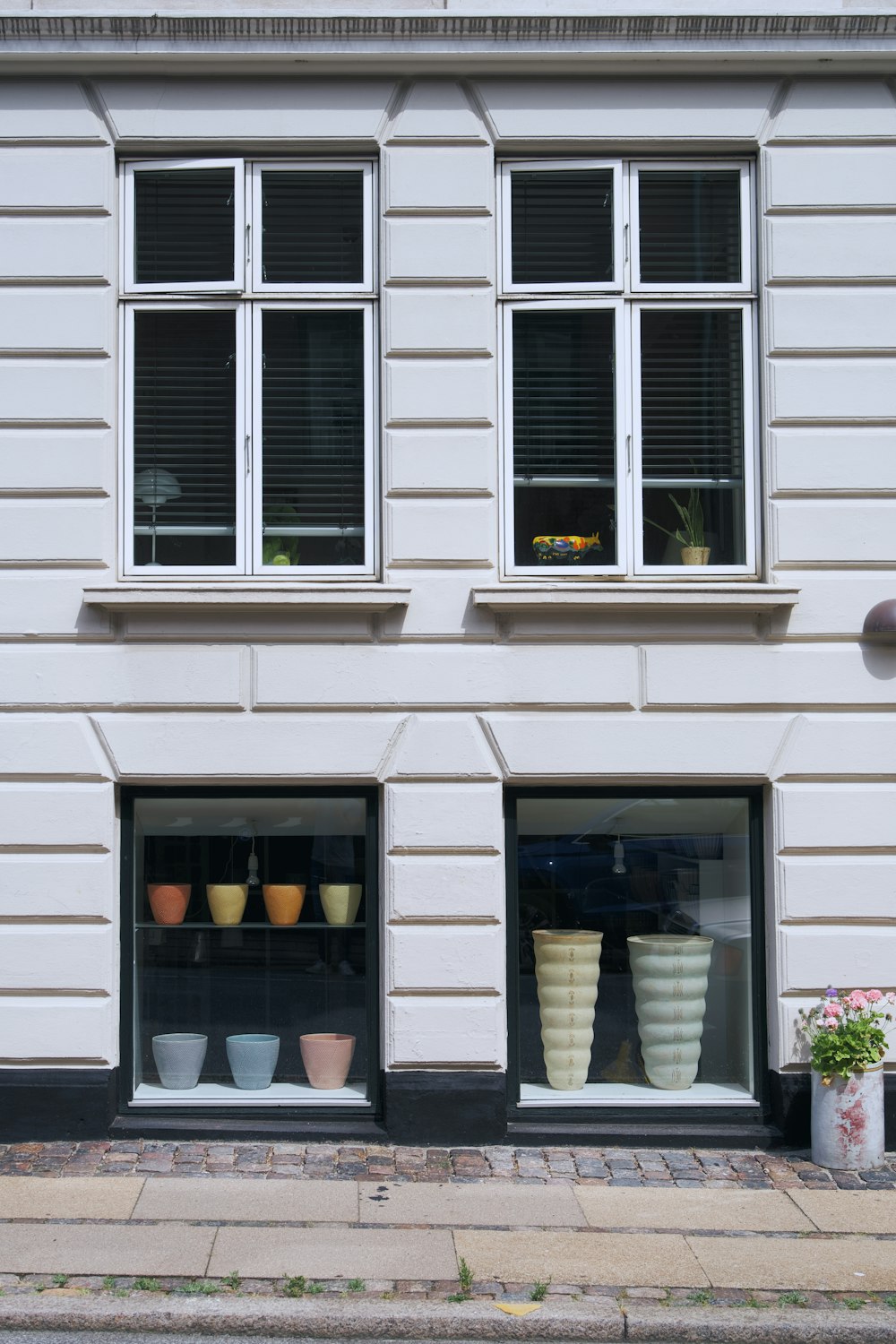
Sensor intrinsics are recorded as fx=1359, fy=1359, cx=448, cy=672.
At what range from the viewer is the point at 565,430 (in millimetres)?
8742

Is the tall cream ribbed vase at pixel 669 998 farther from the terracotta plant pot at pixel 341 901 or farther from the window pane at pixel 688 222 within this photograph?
the window pane at pixel 688 222

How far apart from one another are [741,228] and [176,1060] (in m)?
6.37

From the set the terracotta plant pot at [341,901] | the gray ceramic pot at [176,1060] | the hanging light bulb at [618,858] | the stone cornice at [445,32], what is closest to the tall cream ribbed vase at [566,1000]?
the hanging light bulb at [618,858]

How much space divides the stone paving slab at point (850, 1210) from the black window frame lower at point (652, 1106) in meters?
0.96

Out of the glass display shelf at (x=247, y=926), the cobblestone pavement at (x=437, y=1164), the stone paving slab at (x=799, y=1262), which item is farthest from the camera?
the glass display shelf at (x=247, y=926)

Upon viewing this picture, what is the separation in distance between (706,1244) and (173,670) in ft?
14.5

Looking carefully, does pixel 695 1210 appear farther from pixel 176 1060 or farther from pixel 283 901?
pixel 176 1060

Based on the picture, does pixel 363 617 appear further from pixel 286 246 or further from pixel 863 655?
pixel 863 655

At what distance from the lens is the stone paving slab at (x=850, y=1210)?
22.5 ft

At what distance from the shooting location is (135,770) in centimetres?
831

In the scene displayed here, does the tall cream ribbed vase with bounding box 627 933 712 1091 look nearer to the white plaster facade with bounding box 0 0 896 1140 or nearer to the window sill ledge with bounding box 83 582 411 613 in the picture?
the white plaster facade with bounding box 0 0 896 1140

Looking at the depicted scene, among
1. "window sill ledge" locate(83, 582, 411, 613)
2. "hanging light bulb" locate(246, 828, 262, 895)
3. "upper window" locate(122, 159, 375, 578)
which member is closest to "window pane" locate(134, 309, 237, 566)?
"upper window" locate(122, 159, 375, 578)

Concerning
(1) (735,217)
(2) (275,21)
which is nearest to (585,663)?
(1) (735,217)

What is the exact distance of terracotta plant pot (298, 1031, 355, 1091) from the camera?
8484 mm
